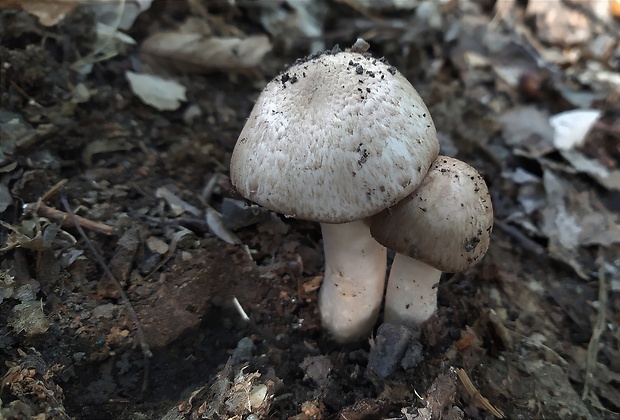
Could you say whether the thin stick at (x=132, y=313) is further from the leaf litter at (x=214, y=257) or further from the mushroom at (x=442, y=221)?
the mushroom at (x=442, y=221)

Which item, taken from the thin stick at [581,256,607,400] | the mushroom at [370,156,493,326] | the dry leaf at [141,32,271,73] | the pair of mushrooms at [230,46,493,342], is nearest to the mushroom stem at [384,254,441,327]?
the pair of mushrooms at [230,46,493,342]

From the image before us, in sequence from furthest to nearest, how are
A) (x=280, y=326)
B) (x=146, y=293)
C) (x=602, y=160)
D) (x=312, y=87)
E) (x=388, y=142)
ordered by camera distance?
1. (x=602, y=160)
2. (x=280, y=326)
3. (x=146, y=293)
4. (x=312, y=87)
5. (x=388, y=142)

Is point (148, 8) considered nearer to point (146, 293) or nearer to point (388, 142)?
point (146, 293)

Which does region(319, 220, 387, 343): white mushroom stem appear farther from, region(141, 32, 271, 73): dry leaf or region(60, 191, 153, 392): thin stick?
region(141, 32, 271, 73): dry leaf

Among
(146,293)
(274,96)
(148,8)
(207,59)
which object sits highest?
(274,96)

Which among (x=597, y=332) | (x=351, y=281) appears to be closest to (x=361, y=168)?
(x=351, y=281)

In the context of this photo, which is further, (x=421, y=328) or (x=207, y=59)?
(x=207, y=59)

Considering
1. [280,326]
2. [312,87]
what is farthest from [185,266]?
[312,87]
